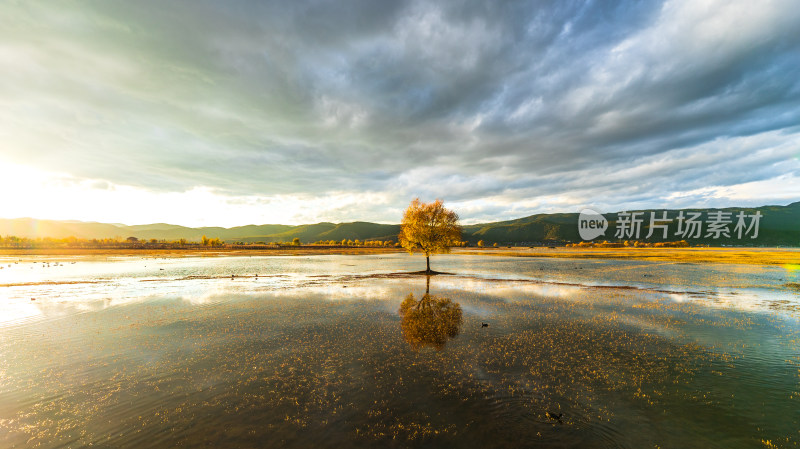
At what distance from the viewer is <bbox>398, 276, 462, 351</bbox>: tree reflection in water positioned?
62.5 ft

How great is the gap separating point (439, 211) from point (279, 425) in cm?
5067

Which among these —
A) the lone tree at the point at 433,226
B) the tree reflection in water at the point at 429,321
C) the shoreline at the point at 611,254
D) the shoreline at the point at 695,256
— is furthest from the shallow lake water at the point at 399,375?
the shoreline at the point at 611,254

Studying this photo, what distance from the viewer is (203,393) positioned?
12.3 meters

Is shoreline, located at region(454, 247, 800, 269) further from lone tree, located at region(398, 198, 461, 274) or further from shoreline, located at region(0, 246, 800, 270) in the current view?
lone tree, located at region(398, 198, 461, 274)

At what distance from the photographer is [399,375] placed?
13797 mm

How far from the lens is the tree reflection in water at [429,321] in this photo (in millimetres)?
19047

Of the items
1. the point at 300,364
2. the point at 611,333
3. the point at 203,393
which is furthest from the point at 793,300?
the point at 203,393

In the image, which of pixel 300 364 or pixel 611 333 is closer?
pixel 300 364

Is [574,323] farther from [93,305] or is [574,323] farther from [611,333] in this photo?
[93,305]

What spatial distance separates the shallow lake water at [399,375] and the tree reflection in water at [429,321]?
0.71ft

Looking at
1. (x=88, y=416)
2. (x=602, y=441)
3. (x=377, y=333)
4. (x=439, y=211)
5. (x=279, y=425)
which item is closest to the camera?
(x=602, y=441)

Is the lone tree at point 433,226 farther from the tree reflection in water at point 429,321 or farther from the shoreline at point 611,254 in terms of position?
the shoreline at point 611,254

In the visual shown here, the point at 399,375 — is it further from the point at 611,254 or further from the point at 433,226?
the point at 611,254

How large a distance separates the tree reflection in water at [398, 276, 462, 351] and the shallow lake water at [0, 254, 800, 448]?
216 mm
